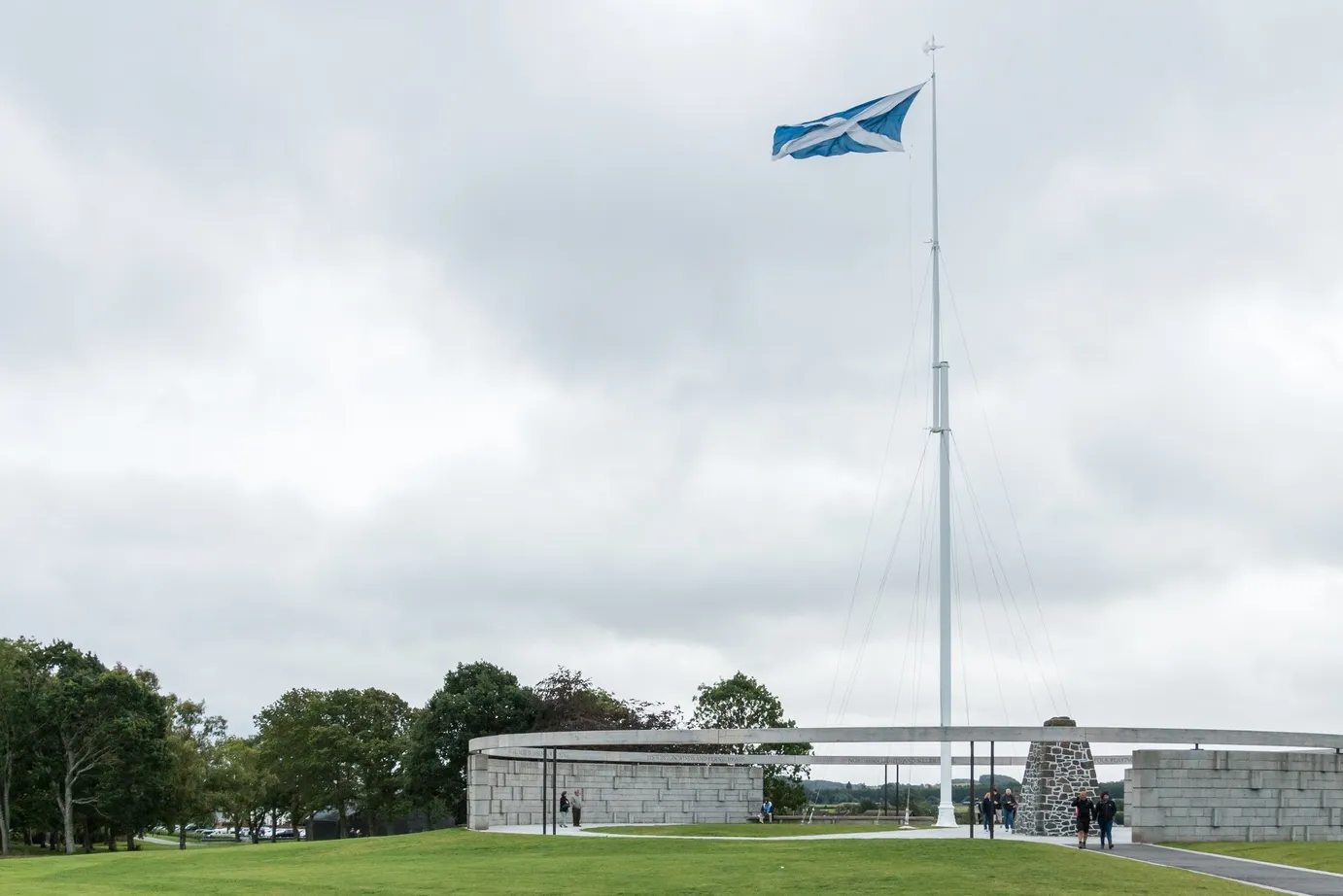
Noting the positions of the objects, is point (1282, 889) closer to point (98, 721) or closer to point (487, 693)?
point (487, 693)

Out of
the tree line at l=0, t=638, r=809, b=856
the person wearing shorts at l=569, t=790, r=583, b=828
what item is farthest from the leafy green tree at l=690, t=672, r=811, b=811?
the person wearing shorts at l=569, t=790, r=583, b=828

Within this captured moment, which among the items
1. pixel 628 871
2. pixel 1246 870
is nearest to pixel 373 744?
pixel 628 871

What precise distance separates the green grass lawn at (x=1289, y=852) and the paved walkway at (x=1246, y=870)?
53 centimetres

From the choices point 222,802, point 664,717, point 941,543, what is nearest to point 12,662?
point 222,802

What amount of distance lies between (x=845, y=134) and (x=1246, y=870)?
21611 mm

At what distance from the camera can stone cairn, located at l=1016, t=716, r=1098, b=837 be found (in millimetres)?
34312

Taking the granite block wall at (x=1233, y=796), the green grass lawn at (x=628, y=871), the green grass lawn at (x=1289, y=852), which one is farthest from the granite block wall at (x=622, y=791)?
the green grass lawn at (x=1289, y=852)

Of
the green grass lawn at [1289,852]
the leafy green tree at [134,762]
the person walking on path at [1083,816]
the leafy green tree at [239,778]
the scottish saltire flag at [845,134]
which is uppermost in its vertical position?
the scottish saltire flag at [845,134]

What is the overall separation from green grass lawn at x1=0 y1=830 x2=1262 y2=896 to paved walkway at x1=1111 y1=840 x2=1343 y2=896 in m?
0.93

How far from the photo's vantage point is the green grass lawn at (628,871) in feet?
73.7

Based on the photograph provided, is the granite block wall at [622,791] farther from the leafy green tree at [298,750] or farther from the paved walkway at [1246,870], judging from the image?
the leafy green tree at [298,750]

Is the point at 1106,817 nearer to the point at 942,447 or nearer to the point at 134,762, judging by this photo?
the point at 942,447

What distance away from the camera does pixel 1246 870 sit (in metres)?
25.0

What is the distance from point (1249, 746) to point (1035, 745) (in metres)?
5.44
